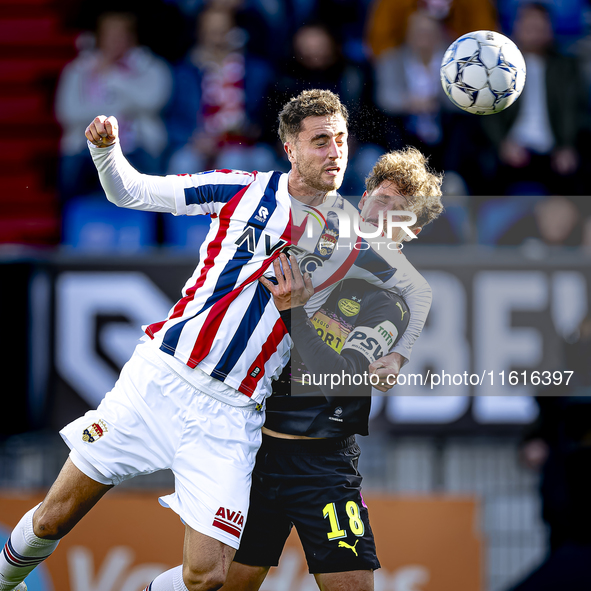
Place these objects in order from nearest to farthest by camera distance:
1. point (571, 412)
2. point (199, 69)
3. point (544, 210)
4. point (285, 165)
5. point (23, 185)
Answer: point (285, 165), point (571, 412), point (544, 210), point (199, 69), point (23, 185)

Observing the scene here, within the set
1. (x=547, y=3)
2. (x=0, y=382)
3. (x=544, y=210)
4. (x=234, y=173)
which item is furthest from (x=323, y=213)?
(x=547, y=3)

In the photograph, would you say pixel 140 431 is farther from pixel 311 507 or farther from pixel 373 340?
pixel 373 340

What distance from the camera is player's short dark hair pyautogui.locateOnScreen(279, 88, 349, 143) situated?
13.2 ft

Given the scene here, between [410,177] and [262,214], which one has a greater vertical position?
[410,177]

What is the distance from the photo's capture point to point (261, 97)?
225 inches

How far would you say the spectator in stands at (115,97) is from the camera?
6.93 metres

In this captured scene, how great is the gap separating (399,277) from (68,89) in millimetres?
4660

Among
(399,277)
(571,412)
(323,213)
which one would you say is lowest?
(571,412)

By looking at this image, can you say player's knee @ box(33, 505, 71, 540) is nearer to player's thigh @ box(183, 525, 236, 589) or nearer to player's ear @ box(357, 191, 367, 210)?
player's thigh @ box(183, 525, 236, 589)

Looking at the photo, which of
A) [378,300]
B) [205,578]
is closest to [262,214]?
[378,300]

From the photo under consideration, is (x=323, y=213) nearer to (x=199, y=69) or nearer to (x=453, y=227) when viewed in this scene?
(x=453, y=227)

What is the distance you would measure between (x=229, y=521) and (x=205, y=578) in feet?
0.84

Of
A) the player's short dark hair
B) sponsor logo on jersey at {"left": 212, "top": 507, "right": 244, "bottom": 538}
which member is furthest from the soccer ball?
sponsor logo on jersey at {"left": 212, "top": 507, "right": 244, "bottom": 538}

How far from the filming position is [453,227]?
5.86 meters
